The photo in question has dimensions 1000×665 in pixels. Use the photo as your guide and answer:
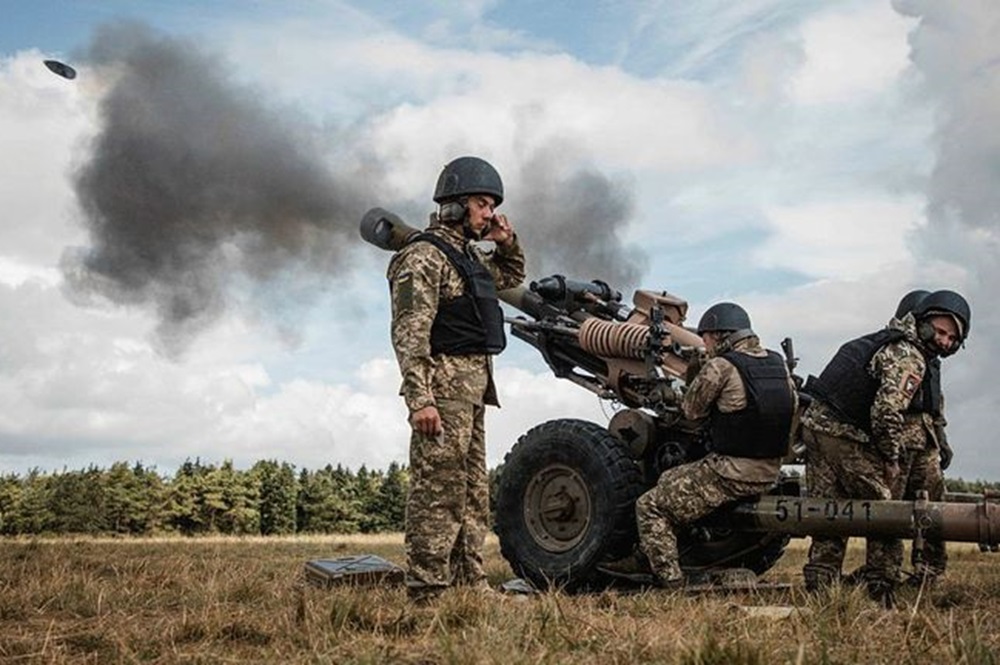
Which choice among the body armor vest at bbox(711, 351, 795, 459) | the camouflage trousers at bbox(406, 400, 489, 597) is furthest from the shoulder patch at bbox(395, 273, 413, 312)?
the body armor vest at bbox(711, 351, 795, 459)

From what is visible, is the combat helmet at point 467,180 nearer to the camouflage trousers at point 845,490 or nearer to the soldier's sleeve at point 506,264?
the soldier's sleeve at point 506,264

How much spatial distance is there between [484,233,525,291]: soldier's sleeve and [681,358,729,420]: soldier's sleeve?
4.59 ft

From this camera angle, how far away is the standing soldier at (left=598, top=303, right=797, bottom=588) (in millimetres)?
7227

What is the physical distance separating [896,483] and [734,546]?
4.25ft

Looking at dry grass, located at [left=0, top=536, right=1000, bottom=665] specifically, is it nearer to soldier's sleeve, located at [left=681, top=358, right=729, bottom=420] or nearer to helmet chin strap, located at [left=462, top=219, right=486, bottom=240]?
soldier's sleeve, located at [left=681, top=358, right=729, bottom=420]

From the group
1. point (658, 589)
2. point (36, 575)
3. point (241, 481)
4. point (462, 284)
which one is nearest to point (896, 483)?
point (658, 589)

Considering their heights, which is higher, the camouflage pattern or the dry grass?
the camouflage pattern

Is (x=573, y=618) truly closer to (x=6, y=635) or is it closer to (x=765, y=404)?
(x=6, y=635)

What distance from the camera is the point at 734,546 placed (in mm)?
8102

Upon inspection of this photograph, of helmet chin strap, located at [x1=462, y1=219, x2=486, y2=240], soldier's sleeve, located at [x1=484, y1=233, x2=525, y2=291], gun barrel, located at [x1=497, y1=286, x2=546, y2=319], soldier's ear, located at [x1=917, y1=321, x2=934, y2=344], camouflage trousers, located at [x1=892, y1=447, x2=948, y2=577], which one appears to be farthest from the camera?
gun barrel, located at [x1=497, y1=286, x2=546, y2=319]

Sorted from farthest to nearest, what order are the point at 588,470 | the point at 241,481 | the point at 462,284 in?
the point at 241,481 < the point at 588,470 < the point at 462,284

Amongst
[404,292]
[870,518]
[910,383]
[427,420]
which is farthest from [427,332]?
[910,383]

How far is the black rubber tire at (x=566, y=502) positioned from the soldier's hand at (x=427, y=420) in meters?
2.06

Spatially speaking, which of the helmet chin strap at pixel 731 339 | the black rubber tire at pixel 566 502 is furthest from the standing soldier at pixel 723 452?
the black rubber tire at pixel 566 502
